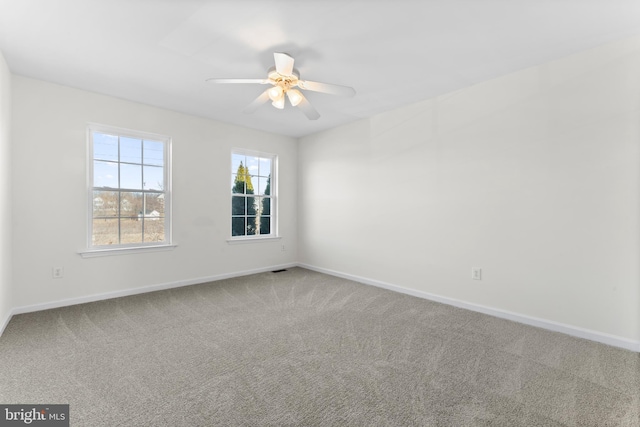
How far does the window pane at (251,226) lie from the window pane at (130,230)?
1640mm

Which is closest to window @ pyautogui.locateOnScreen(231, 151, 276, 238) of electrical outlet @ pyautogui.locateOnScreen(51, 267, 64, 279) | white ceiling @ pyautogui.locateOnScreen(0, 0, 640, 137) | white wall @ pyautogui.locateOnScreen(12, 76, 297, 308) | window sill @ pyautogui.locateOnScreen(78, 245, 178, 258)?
white wall @ pyautogui.locateOnScreen(12, 76, 297, 308)

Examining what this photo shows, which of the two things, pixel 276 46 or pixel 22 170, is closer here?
pixel 276 46

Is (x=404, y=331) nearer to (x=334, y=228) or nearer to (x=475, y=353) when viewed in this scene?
(x=475, y=353)

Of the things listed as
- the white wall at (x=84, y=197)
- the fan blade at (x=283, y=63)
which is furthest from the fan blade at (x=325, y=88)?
the white wall at (x=84, y=197)

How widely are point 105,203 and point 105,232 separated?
1.19ft

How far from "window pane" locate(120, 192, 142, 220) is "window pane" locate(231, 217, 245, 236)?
1359mm

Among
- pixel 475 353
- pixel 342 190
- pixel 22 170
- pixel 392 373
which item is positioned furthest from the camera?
pixel 342 190

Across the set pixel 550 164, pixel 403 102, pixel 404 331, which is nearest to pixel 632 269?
pixel 550 164

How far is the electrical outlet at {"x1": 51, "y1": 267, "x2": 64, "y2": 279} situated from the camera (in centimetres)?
329

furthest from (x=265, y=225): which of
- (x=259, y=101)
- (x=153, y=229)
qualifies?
(x=259, y=101)

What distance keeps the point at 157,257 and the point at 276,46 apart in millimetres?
3145

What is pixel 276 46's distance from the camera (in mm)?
2461

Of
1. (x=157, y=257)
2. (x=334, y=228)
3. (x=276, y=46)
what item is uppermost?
(x=276, y=46)

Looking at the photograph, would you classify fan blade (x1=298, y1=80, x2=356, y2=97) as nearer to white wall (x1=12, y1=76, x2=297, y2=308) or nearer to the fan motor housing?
the fan motor housing
